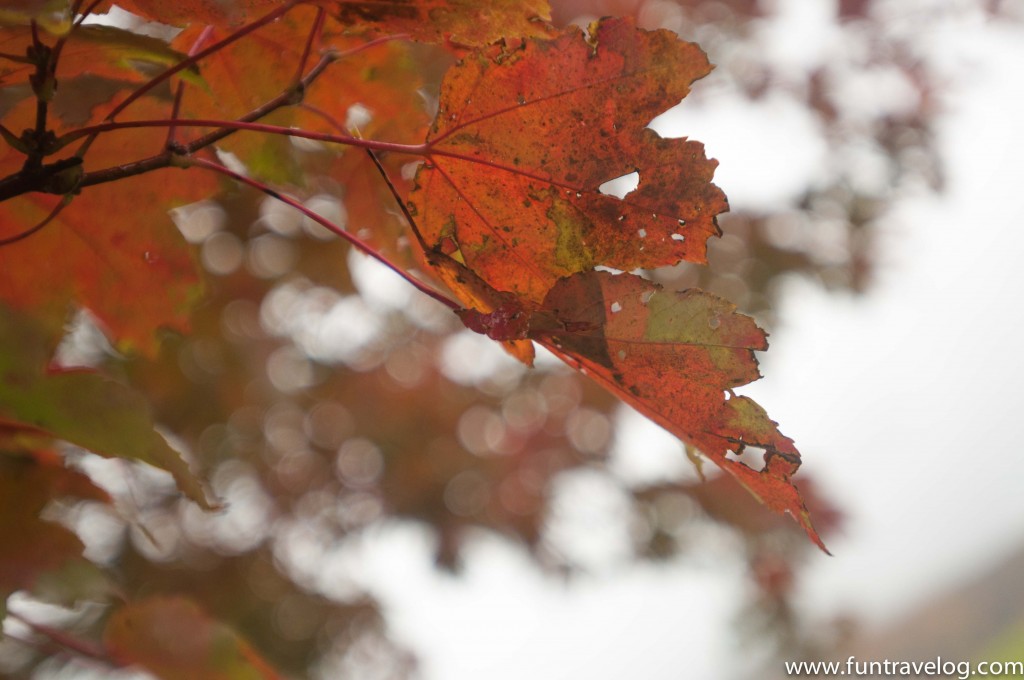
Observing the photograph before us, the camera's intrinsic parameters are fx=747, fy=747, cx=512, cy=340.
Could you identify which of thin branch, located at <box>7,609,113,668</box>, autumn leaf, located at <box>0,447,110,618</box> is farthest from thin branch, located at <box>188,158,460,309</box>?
thin branch, located at <box>7,609,113,668</box>

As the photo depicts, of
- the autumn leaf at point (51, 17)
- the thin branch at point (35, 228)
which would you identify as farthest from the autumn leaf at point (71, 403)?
the autumn leaf at point (51, 17)

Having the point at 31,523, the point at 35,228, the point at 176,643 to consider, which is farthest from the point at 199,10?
the point at 176,643

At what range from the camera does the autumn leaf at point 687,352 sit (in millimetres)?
311

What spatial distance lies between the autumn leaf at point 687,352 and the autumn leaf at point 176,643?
0.37 m

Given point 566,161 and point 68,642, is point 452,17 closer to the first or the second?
point 566,161

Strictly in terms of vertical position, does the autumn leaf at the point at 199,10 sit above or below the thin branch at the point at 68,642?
above

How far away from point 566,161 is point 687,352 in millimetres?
103

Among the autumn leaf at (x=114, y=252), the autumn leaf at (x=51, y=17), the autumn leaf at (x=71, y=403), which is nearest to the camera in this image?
the autumn leaf at (x=51, y=17)

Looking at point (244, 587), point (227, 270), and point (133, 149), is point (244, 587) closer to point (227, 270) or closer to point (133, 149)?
point (227, 270)

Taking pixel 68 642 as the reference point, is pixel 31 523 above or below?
above

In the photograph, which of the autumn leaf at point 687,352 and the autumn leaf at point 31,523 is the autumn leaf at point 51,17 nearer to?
the autumn leaf at point 687,352

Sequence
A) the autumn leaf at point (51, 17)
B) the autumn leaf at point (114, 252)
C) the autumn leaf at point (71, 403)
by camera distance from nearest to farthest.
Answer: the autumn leaf at point (51, 17), the autumn leaf at point (71, 403), the autumn leaf at point (114, 252)

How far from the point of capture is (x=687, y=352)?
0.32m

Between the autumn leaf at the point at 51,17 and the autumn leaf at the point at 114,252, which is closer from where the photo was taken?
the autumn leaf at the point at 51,17
